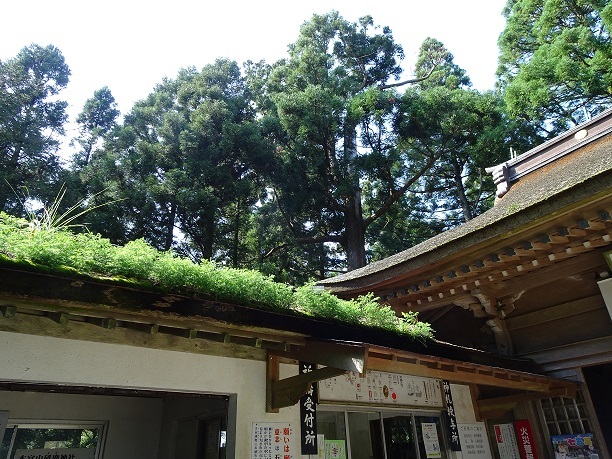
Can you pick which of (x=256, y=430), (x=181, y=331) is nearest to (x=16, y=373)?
(x=181, y=331)

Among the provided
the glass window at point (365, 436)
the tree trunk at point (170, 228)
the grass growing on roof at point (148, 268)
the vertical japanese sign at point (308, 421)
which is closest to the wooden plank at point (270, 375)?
the vertical japanese sign at point (308, 421)

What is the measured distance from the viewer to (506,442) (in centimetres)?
652

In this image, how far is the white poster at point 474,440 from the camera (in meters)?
6.35

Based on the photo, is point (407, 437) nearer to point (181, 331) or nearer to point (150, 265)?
point (181, 331)

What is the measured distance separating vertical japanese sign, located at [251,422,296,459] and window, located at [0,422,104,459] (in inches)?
145

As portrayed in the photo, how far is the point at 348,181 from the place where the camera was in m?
18.2

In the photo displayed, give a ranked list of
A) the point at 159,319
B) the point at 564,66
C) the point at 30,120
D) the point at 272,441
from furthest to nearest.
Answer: the point at 30,120 → the point at 564,66 → the point at 272,441 → the point at 159,319

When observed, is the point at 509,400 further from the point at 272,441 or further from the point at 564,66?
the point at 564,66

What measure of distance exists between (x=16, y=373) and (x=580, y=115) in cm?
1991

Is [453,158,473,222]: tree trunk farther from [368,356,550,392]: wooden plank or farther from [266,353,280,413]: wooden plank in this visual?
[266,353,280,413]: wooden plank

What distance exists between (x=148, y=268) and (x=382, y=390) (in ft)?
12.4

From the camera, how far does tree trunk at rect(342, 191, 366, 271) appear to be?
18.6m

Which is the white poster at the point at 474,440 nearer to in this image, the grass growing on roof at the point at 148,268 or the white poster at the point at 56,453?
the grass growing on roof at the point at 148,268

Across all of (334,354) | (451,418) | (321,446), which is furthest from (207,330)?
(451,418)
